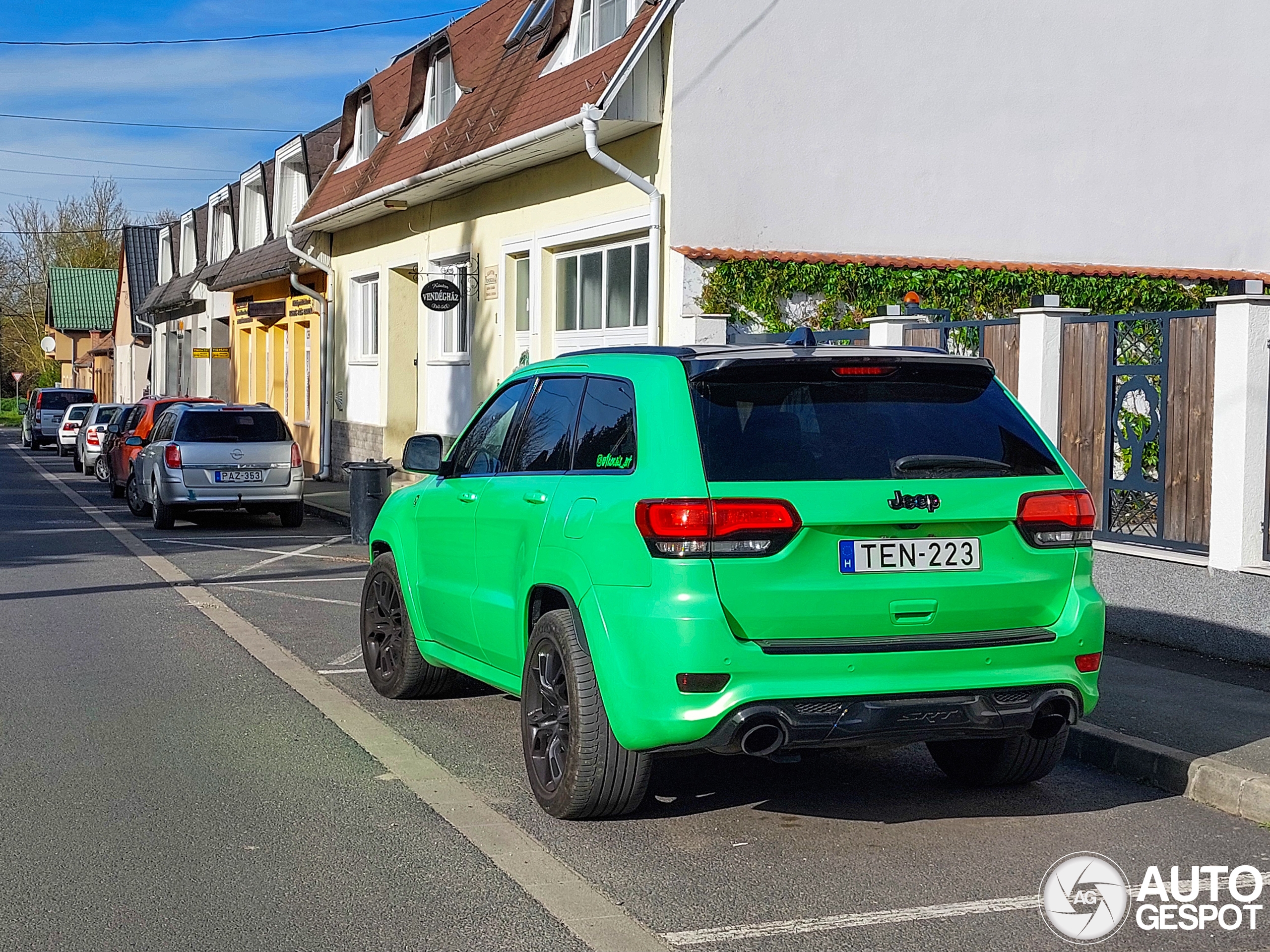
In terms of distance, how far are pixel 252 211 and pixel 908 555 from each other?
32982 millimetres

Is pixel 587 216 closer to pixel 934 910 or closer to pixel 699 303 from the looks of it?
pixel 699 303

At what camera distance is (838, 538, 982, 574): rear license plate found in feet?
16.7

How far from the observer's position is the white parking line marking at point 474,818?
4.45 meters

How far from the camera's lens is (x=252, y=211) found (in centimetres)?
3584

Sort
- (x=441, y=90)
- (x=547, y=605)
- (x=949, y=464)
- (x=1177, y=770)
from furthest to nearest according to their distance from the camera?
(x=441, y=90), (x=1177, y=770), (x=547, y=605), (x=949, y=464)

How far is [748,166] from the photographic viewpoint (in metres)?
15.6

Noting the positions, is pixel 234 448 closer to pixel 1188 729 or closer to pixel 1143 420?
pixel 1143 420

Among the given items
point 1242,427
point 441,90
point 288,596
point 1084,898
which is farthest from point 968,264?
point 1084,898

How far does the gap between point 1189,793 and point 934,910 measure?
204 cm

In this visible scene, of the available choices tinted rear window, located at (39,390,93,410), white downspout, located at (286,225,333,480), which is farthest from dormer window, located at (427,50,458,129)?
tinted rear window, located at (39,390,93,410)

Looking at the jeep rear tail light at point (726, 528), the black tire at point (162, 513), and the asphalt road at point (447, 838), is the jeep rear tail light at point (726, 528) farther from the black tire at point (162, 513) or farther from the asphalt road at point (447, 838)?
the black tire at point (162, 513)

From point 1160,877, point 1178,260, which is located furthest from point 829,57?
point 1160,877

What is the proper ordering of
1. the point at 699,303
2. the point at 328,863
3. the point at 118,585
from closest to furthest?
the point at 328,863 → the point at 118,585 → the point at 699,303

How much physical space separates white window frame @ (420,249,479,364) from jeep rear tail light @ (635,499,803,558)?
16260 mm
